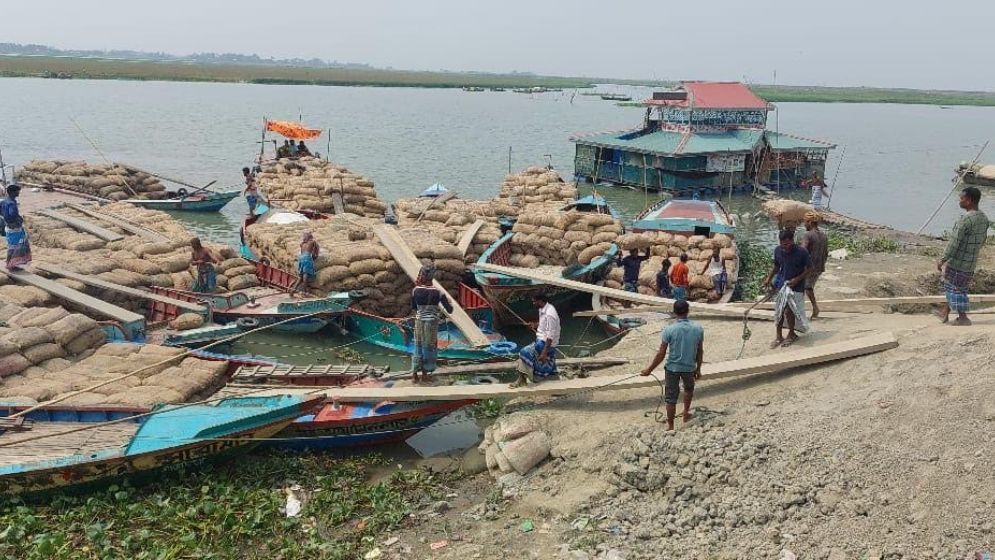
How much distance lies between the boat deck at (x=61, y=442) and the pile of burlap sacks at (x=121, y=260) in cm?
345

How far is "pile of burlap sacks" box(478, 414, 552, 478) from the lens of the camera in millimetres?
8062

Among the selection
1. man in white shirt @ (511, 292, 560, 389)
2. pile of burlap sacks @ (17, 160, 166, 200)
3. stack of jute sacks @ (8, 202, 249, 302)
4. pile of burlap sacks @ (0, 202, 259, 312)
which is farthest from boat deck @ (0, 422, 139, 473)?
pile of burlap sacks @ (17, 160, 166, 200)

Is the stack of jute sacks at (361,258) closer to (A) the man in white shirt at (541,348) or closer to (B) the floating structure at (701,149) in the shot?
(A) the man in white shirt at (541,348)

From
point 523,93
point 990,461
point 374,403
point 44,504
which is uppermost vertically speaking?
point 523,93

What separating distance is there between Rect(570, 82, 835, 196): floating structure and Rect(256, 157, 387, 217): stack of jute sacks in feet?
51.6

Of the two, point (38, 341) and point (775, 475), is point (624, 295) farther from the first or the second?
point (38, 341)

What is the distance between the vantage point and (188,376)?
31.3 feet

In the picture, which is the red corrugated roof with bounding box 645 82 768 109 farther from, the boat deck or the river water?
the boat deck

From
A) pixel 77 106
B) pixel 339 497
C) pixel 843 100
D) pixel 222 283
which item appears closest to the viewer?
pixel 339 497

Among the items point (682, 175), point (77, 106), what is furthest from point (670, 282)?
point (77, 106)

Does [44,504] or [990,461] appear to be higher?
[990,461]

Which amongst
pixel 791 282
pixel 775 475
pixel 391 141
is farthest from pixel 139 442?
pixel 391 141

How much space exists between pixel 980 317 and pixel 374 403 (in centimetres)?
749

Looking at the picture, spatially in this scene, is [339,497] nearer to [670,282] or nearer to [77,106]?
[670,282]
